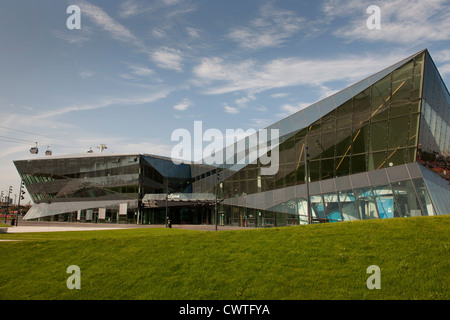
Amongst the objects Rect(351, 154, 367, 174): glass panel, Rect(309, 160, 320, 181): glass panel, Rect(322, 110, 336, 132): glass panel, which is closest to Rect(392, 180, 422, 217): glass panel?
Rect(351, 154, 367, 174): glass panel

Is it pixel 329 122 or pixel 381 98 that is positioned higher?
pixel 381 98

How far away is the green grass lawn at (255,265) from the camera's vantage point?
8.95 meters

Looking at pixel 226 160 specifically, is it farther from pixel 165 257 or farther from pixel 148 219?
pixel 165 257

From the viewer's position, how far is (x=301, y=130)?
1356 inches

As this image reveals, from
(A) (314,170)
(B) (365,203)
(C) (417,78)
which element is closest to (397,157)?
(B) (365,203)

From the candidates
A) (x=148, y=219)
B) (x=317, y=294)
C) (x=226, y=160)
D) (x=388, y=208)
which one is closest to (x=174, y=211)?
(x=148, y=219)

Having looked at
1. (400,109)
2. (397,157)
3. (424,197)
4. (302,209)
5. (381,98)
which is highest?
(381,98)

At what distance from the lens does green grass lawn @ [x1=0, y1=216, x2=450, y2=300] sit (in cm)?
895

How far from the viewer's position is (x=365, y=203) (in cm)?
2672

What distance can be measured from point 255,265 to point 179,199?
163 ft

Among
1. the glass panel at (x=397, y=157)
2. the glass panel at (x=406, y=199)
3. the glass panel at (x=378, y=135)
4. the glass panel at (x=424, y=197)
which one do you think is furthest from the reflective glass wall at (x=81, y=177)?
the glass panel at (x=424, y=197)

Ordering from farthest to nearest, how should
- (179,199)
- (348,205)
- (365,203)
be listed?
(179,199) → (348,205) → (365,203)

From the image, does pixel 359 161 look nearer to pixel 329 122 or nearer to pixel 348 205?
pixel 348 205

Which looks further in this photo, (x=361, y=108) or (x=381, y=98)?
(x=361, y=108)
